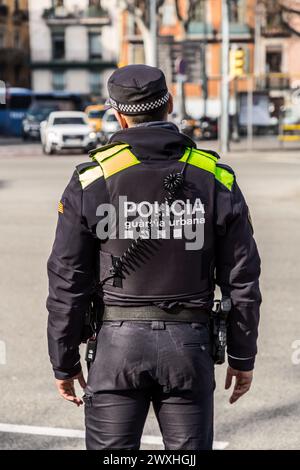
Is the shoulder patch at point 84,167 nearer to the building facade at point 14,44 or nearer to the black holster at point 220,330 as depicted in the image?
the black holster at point 220,330

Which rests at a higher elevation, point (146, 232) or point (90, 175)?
point (90, 175)

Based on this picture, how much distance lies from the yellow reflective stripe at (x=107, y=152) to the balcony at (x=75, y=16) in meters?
71.1

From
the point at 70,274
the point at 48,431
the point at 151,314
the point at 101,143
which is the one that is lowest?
the point at 101,143

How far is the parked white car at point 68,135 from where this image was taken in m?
31.9

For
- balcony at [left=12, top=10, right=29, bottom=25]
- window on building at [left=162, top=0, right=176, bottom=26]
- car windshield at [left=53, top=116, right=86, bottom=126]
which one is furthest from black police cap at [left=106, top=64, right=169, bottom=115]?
balcony at [left=12, top=10, right=29, bottom=25]

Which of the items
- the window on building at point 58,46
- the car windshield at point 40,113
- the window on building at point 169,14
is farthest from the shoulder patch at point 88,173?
the window on building at point 58,46

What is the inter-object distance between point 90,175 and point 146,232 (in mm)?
283

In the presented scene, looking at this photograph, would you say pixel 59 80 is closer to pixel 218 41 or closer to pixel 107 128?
pixel 218 41

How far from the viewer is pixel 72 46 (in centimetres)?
7256

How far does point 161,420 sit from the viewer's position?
2941mm

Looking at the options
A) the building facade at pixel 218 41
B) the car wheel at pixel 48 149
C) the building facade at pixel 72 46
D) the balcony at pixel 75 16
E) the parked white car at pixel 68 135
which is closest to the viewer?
the parked white car at pixel 68 135

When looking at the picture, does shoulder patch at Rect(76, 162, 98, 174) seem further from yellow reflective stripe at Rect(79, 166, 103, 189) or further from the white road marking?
the white road marking

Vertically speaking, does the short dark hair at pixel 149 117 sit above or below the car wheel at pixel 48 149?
above

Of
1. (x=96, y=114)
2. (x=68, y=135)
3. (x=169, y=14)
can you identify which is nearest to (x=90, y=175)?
(x=68, y=135)
